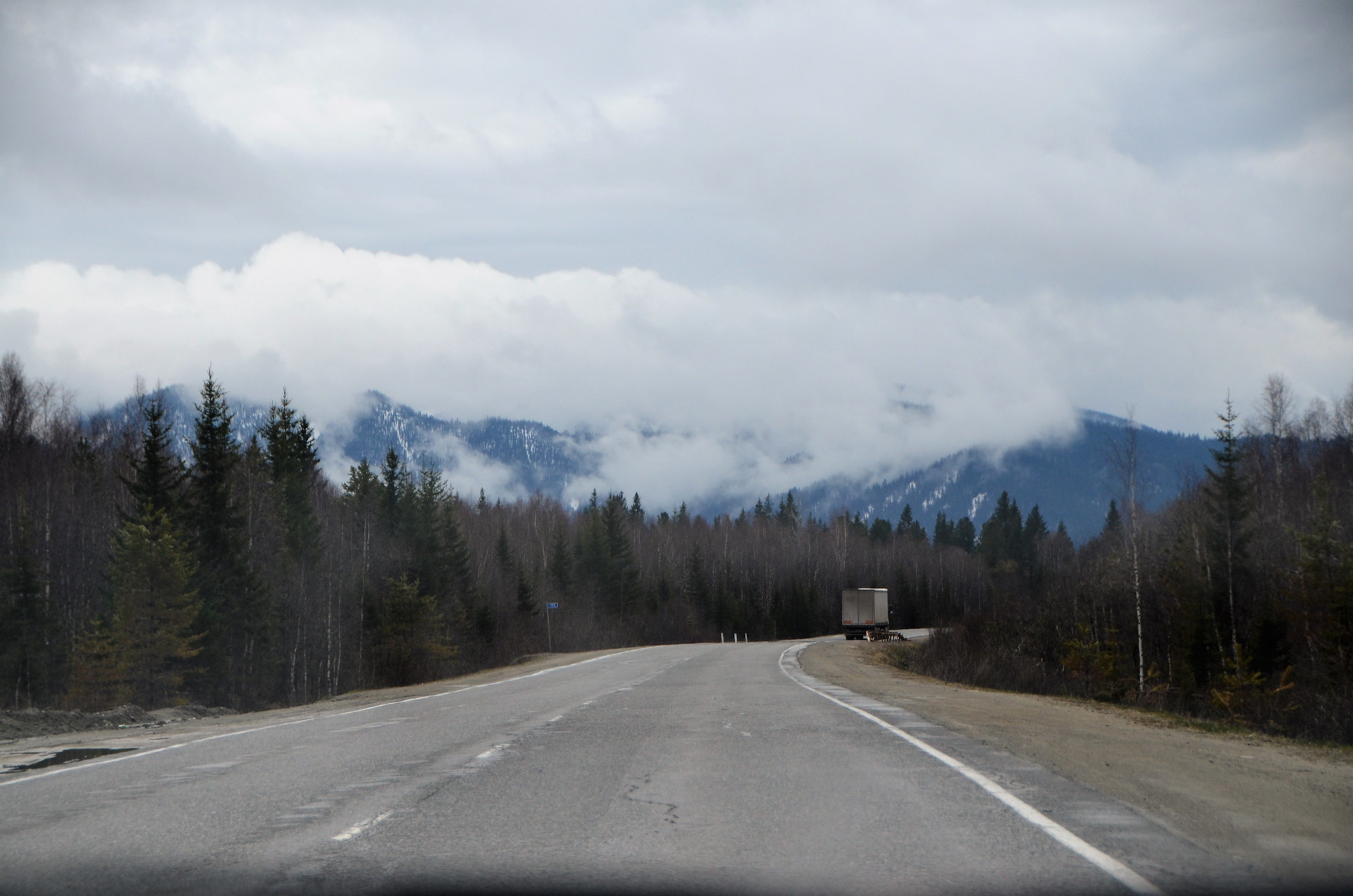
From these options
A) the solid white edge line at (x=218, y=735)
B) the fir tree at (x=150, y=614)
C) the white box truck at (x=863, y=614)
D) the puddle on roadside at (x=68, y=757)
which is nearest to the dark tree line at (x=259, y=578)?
the fir tree at (x=150, y=614)

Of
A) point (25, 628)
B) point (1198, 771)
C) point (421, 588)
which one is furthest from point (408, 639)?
point (1198, 771)

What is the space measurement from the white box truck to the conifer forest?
1197 cm

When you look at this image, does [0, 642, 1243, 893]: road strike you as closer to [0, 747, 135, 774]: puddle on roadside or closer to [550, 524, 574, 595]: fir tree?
[0, 747, 135, 774]: puddle on roadside

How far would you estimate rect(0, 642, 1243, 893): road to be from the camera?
5598 mm

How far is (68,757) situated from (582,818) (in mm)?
8509

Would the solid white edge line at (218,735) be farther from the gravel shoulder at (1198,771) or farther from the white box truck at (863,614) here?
the white box truck at (863,614)

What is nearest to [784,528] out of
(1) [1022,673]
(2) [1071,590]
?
(2) [1071,590]

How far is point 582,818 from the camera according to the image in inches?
285

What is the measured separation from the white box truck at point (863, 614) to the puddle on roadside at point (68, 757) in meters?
59.7

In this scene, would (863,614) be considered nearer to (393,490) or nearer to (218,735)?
(393,490)

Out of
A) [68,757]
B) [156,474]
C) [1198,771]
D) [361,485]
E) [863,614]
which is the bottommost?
[863,614]

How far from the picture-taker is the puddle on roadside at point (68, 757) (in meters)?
11.1

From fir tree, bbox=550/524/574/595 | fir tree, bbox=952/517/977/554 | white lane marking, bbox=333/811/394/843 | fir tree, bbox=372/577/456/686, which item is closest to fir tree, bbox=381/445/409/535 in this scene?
fir tree, bbox=372/577/456/686

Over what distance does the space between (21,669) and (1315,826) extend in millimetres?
49601
